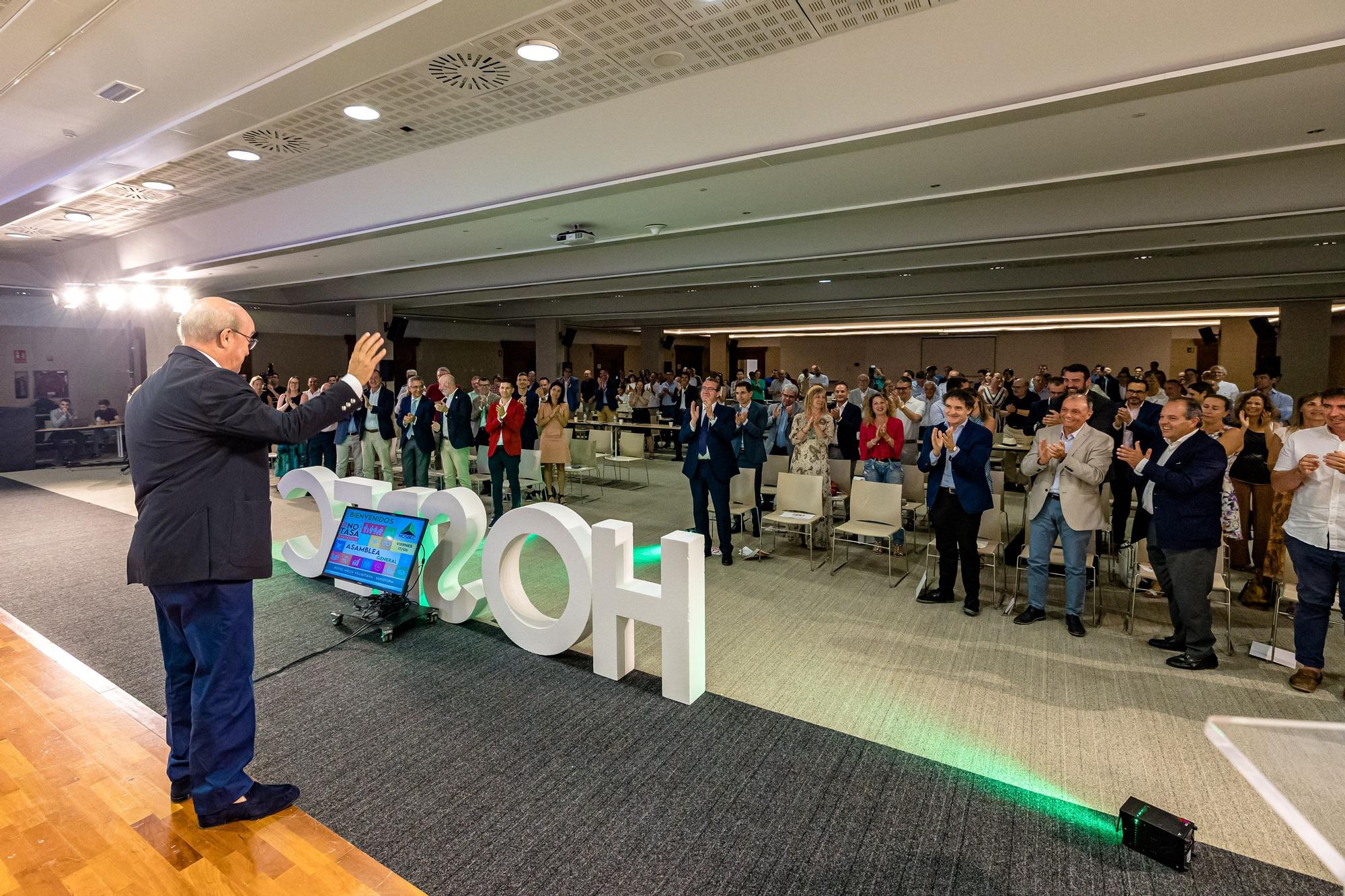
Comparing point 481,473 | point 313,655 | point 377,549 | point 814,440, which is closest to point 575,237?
point 814,440

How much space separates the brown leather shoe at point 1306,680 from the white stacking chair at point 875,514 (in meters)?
2.45

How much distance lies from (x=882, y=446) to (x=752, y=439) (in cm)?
133

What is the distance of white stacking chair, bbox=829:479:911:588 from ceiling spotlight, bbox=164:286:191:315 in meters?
12.9

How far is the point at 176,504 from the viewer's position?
7.63 ft

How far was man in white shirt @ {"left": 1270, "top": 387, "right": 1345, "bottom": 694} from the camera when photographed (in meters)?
3.42

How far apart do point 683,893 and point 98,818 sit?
7.62 feet

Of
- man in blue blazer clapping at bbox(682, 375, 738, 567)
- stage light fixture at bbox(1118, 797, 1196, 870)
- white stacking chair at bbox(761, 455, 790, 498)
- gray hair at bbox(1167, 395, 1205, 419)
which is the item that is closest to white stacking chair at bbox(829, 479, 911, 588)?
man in blue blazer clapping at bbox(682, 375, 738, 567)

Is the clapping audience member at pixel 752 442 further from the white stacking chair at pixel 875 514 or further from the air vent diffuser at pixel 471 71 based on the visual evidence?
the air vent diffuser at pixel 471 71

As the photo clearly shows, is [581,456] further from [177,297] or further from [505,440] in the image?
[177,297]

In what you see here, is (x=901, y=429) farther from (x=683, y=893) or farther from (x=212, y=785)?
(x=212, y=785)

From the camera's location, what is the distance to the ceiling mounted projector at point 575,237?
8.05 metres

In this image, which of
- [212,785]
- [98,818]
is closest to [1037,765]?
[212,785]

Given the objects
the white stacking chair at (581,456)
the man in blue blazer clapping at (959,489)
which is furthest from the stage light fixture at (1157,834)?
the white stacking chair at (581,456)

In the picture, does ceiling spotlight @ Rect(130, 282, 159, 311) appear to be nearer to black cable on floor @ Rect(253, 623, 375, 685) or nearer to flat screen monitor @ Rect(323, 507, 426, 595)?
flat screen monitor @ Rect(323, 507, 426, 595)
